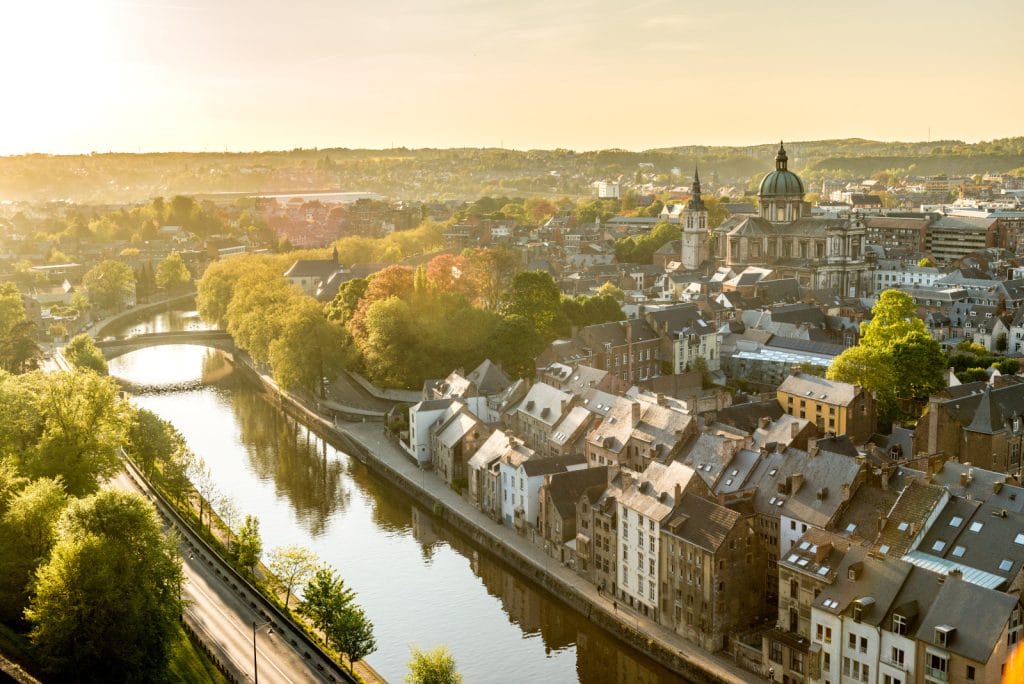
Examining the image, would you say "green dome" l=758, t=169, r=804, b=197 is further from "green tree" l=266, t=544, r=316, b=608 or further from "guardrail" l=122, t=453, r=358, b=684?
"green tree" l=266, t=544, r=316, b=608

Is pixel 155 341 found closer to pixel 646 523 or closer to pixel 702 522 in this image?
pixel 646 523

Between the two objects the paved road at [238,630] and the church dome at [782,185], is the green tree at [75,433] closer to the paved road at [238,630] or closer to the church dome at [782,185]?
the paved road at [238,630]

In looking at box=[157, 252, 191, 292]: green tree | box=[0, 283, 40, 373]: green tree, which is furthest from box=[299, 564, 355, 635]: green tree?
box=[157, 252, 191, 292]: green tree

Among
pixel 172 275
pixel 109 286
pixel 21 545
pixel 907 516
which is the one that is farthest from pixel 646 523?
pixel 172 275

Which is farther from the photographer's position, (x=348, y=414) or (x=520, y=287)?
(x=520, y=287)

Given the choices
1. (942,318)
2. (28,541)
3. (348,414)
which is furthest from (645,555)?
(942,318)

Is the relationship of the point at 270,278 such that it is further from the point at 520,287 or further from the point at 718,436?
the point at 718,436
